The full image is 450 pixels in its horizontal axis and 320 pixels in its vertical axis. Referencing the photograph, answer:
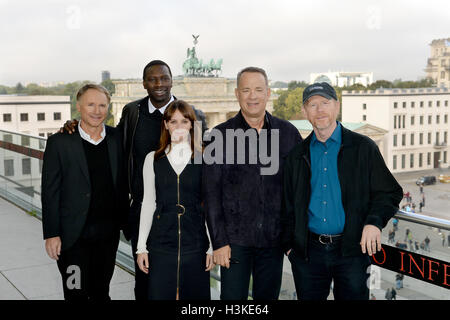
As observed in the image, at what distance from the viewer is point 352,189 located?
6.78ft

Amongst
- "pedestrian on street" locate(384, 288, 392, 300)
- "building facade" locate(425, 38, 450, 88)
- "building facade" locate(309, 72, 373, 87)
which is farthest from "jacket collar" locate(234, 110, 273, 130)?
"building facade" locate(309, 72, 373, 87)

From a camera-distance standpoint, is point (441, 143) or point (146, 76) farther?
point (441, 143)

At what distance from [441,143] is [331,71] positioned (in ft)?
113

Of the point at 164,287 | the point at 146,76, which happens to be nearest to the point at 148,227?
the point at 164,287

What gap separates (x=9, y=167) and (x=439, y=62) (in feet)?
280

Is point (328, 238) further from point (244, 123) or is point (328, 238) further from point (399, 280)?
point (244, 123)

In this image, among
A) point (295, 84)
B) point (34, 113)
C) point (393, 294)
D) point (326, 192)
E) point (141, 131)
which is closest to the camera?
point (326, 192)

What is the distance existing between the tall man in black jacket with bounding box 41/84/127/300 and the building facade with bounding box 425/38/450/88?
263ft

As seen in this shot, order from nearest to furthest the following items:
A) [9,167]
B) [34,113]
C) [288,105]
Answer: [9,167] < [34,113] < [288,105]

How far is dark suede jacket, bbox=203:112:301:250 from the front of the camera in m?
2.20

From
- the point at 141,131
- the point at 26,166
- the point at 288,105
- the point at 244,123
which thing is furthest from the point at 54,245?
the point at 288,105

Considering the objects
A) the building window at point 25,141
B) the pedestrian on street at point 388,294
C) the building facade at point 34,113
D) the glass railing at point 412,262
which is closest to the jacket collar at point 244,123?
the glass railing at point 412,262

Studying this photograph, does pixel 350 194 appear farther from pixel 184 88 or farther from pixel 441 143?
pixel 441 143
